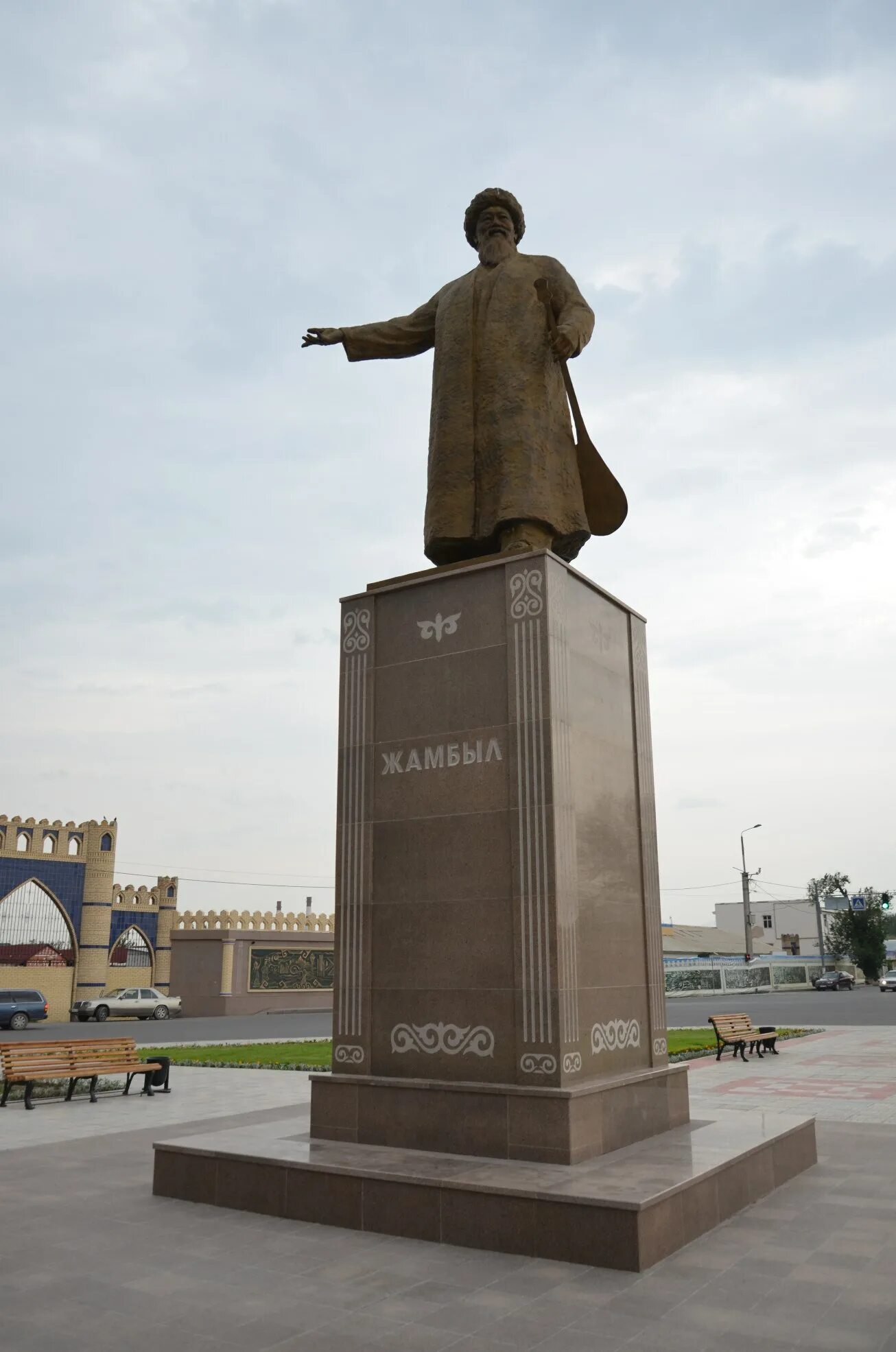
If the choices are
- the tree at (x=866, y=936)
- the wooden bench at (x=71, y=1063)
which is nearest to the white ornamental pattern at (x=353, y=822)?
the wooden bench at (x=71, y=1063)

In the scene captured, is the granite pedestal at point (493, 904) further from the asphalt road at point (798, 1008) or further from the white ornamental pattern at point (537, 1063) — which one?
the asphalt road at point (798, 1008)

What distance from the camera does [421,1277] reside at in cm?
502

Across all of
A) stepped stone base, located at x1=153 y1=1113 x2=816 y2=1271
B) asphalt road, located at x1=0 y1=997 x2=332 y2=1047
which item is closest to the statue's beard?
stepped stone base, located at x1=153 y1=1113 x2=816 y2=1271

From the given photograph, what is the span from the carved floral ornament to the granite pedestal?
28 millimetres

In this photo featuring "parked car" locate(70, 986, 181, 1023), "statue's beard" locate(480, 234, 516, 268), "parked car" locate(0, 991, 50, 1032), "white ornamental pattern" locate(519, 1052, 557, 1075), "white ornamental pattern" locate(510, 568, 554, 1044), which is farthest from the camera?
"parked car" locate(70, 986, 181, 1023)

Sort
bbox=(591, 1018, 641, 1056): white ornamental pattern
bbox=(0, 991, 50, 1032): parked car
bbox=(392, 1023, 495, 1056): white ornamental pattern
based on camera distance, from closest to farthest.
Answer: bbox=(392, 1023, 495, 1056): white ornamental pattern
bbox=(591, 1018, 641, 1056): white ornamental pattern
bbox=(0, 991, 50, 1032): parked car

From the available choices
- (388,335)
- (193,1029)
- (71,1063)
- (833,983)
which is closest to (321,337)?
(388,335)

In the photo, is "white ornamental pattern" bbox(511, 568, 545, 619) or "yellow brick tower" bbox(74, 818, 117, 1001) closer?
"white ornamental pattern" bbox(511, 568, 545, 619)

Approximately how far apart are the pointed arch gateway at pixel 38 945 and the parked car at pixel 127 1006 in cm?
91

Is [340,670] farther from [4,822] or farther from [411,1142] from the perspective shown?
[4,822]

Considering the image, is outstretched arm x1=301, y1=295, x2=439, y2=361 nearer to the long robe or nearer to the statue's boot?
the long robe

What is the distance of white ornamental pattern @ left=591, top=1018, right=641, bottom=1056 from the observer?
22.6 ft

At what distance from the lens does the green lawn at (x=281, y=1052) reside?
17.0 meters

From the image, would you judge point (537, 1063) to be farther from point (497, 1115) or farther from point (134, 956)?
point (134, 956)
